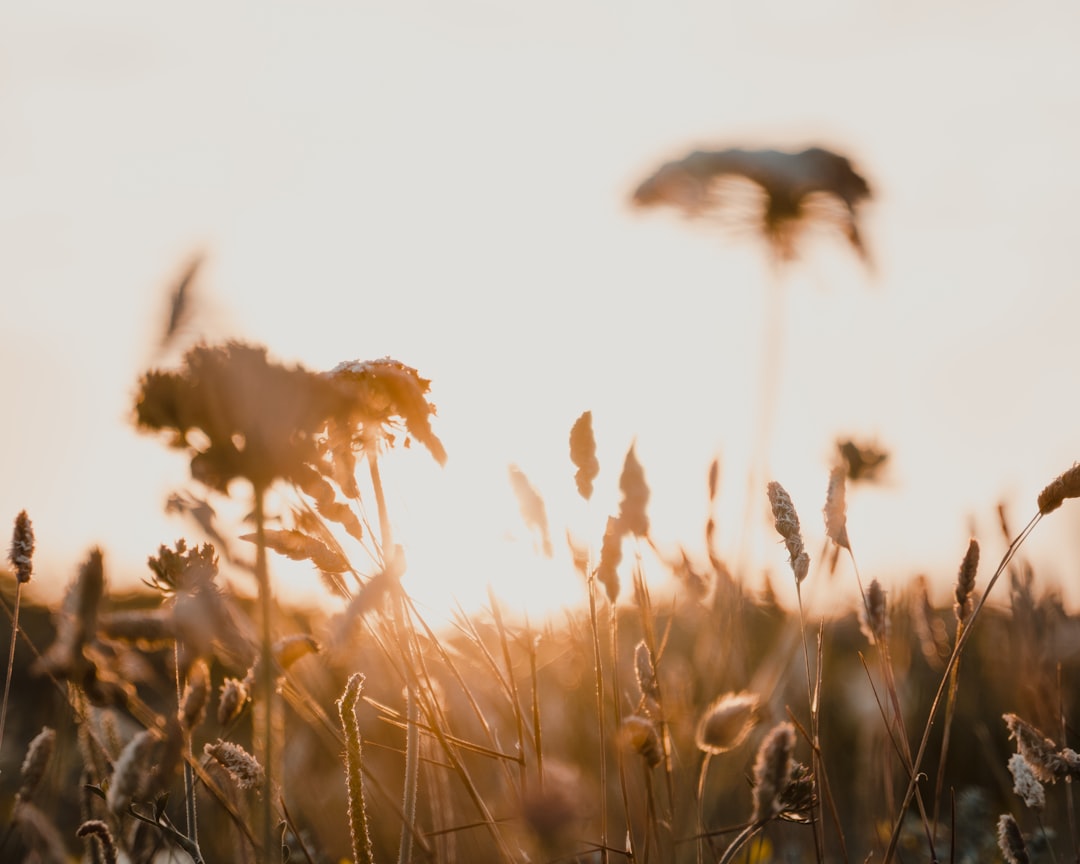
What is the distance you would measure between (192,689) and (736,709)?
862 millimetres

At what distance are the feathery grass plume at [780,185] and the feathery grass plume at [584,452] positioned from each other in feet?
14.6

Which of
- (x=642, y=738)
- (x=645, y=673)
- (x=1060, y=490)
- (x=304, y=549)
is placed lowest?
(x=642, y=738)

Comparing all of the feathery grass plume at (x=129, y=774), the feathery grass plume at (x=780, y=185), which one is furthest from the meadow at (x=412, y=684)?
the feathery grass plume at (x=780, y=185)

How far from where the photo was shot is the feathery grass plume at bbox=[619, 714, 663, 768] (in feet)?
5.46

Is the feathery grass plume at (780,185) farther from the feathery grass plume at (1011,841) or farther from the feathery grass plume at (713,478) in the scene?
the feathery grass plume at (1011,841)

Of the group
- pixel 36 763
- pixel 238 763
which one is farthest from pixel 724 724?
pixel 36 763

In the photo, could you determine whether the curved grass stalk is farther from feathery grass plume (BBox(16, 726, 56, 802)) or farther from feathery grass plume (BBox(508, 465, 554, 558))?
feathery grass plume (BBox(16, 726, 56, 802))

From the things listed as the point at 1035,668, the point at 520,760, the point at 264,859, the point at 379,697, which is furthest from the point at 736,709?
the point at 379,697

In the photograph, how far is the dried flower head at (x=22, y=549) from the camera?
2.08 meters

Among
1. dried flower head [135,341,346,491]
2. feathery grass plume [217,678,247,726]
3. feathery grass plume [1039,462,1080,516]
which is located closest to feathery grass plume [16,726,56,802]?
feathery grass plume [217,678,247,726]

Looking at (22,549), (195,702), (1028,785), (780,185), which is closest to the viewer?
(195,702)

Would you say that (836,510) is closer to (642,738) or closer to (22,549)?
(642,738)

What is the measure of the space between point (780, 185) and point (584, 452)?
4623 millimetres

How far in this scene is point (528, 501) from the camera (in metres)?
2.12
